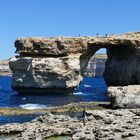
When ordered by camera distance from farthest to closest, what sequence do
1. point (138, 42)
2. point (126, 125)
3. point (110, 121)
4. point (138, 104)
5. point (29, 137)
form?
point (138, 42), point (138, 104), point (110, 121), point (126, 125), point (29, 137)

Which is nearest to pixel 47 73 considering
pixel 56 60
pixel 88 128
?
pixel 56 60

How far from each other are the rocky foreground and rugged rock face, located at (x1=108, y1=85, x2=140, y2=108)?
10.7 metres

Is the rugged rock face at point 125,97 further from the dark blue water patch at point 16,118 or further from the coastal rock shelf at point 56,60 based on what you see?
the coastal rock shelf at point 56,60

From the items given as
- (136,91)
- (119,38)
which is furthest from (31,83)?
(136,91)

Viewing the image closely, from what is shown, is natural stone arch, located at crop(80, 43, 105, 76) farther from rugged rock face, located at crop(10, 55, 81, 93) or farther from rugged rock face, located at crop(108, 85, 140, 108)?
rugged rock face, located at crop(108, 85, 140, 108)

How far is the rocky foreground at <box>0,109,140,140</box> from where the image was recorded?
32.2 meters

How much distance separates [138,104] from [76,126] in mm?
18273

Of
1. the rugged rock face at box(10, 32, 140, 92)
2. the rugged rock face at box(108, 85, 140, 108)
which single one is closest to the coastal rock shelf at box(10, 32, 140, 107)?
the rugged rock face at box(10, 32, 140, 92)

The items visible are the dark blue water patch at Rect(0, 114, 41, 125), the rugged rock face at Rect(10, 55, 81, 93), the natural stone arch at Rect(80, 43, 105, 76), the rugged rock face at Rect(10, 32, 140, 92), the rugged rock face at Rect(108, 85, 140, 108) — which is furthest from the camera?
the natural stone arch at Rect(80, 43, 105, 76)

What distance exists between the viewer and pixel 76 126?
3759cm

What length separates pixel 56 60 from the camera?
283ft

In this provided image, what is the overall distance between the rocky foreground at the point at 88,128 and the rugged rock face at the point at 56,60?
140 ft

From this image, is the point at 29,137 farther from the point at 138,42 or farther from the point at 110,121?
the point at 138,42

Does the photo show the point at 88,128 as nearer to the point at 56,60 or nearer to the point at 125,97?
the point at 125,97
